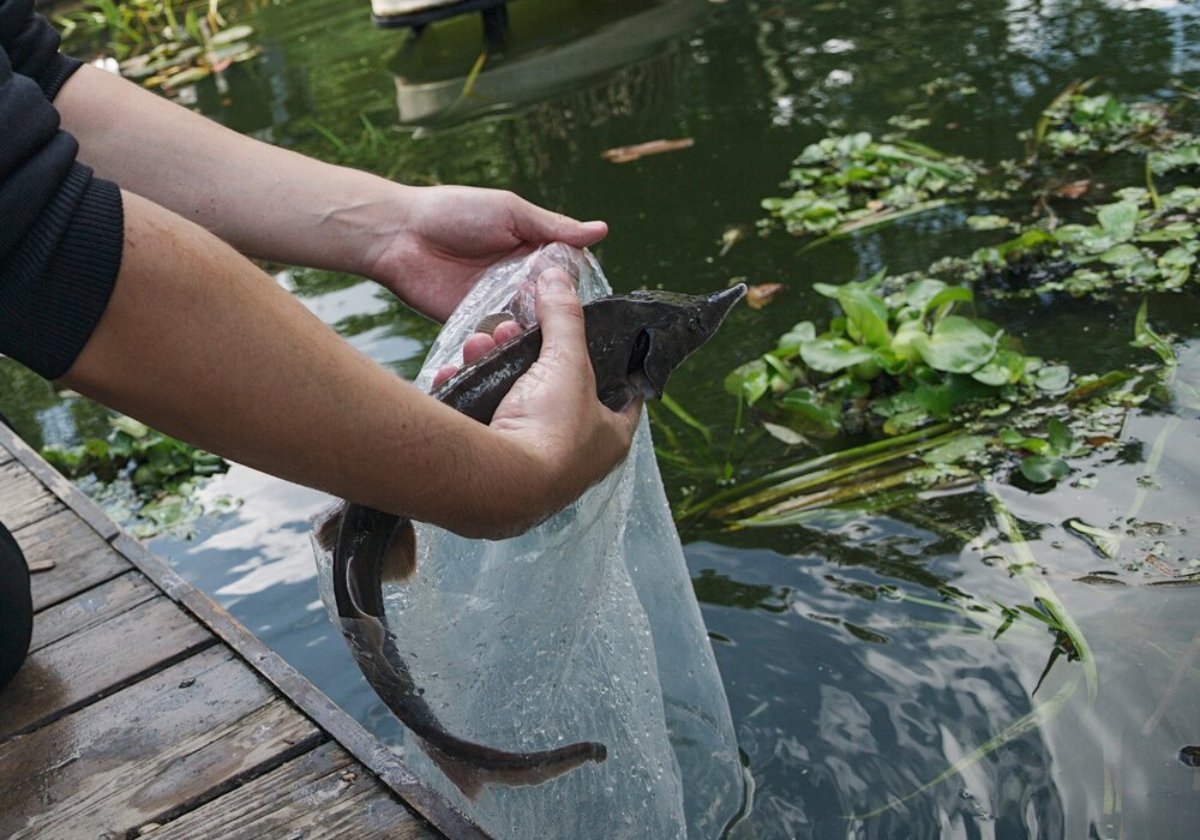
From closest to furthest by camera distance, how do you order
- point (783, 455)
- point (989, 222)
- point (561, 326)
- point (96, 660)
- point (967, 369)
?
point (561, 326)
point (96, 660)
point (967, 369)
point (783, 455)
point (989, 222)

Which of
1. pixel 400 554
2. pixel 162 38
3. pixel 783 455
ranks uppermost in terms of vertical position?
pixel 400 554

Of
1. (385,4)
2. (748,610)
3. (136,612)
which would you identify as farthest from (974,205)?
(385,4)

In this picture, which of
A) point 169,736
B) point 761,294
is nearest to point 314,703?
point 169,736

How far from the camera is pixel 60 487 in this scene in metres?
3.43

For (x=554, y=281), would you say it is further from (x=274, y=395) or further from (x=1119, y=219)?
(x=1119, y=219)

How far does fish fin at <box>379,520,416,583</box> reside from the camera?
2041mm

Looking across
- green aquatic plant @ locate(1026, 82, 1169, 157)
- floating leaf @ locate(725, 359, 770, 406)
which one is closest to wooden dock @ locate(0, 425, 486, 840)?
floating leaf @ locate(725, 359, 770, 406)

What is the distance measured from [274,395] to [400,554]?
581 millimetres

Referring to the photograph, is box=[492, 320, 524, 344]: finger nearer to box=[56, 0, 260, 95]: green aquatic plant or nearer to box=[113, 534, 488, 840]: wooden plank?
box=[113, 534, 488, 840]: wooden plank

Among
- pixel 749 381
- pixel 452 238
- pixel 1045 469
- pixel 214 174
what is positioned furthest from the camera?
pixel 749 381

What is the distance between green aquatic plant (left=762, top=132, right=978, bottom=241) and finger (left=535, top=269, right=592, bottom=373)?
2854mm

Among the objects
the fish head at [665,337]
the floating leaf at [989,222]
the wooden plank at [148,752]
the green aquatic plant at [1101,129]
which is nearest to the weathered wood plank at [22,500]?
the wooden plank at [148,752]

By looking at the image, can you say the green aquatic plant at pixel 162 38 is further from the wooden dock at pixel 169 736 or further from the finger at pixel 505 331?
the finger at pixel 505 331

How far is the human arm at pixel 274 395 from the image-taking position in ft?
4.91
